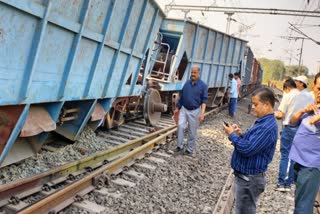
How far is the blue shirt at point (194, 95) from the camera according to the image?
7.93 metres

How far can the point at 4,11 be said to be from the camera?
3789 mm

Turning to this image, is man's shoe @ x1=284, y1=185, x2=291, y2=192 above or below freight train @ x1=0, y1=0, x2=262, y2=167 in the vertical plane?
below

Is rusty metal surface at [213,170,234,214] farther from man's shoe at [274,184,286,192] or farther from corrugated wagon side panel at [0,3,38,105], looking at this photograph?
corrugated wagon side panel at [0,3,38,105]

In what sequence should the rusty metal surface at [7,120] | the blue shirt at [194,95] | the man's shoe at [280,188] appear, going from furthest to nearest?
the blue shirt at [194,95] → the man's shoe at [280,188] → the rusty metal surface at [7,120]

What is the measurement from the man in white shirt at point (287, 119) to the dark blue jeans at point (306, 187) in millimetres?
1795

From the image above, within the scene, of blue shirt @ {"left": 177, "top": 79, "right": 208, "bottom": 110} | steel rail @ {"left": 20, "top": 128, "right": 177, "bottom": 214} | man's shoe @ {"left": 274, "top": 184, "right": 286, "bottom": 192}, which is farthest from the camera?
blue shirt @ {"left": 177, "top": 79, "right": 208, "bottom": 110}

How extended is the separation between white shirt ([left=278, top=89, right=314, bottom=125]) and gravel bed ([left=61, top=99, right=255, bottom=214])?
1.60 meters

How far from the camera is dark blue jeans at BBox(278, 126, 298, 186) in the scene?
20.2ft

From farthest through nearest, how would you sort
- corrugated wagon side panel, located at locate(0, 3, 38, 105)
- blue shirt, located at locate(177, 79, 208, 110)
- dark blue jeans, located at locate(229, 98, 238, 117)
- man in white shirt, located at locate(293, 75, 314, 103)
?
dark blue jeans, located at locate(229, 98, 238, 117) → blue shirt, located at locate(177, 79, 208, 110) → man in white shirt, located at locate(293, 75, 314, 103) → corrugated wagon side panel, located at locate(0, 3, 38, 105)

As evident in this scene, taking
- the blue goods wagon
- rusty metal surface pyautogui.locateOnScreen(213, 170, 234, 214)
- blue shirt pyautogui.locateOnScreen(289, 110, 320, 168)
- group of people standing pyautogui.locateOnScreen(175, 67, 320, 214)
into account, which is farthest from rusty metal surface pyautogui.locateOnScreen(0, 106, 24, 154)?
the blue goods wagon

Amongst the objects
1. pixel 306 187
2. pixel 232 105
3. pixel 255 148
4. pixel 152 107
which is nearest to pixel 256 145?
pixel 255 148

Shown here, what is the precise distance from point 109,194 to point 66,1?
8.47 ft

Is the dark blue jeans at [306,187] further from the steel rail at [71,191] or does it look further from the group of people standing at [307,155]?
the steel rail at [71,191]

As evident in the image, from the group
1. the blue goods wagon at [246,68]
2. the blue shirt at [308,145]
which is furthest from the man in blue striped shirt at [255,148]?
the blue goods wagon at [246,68]
